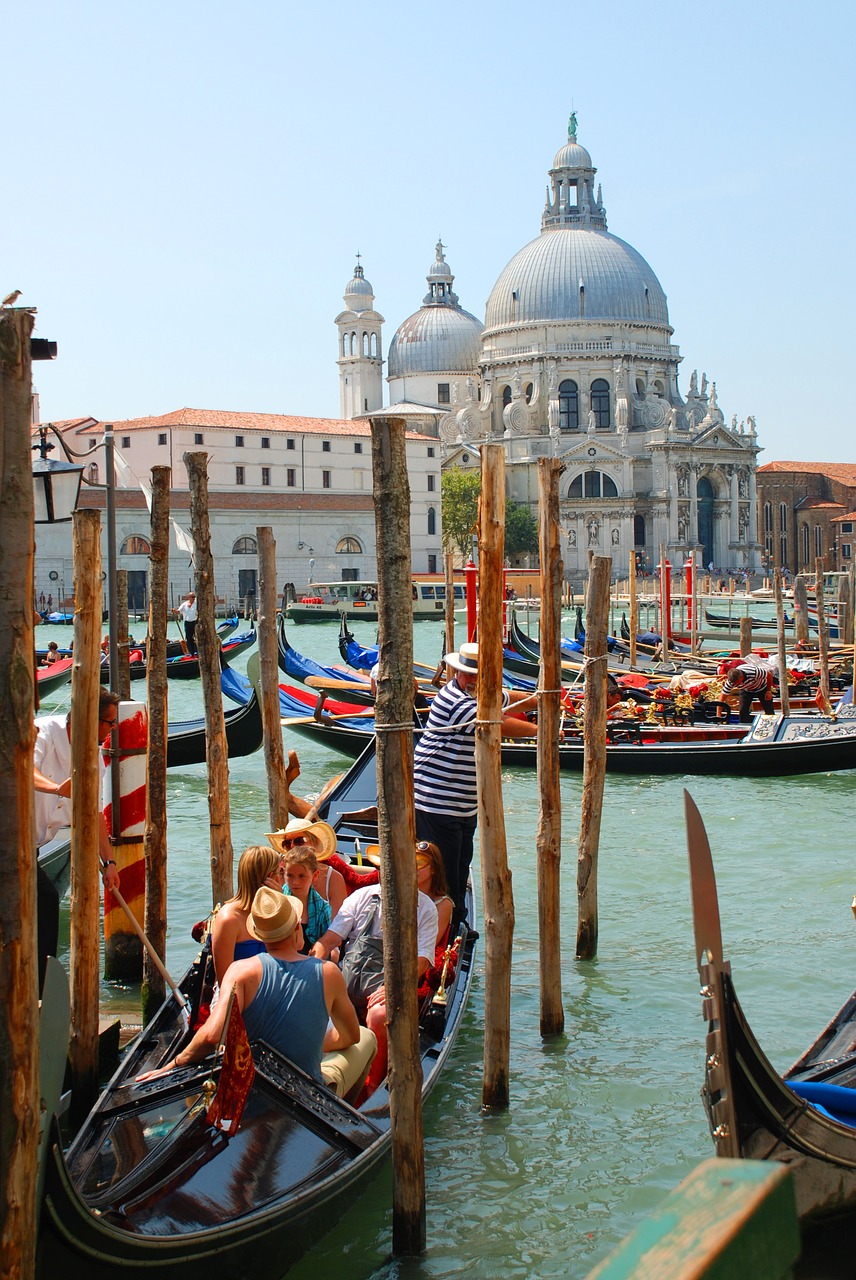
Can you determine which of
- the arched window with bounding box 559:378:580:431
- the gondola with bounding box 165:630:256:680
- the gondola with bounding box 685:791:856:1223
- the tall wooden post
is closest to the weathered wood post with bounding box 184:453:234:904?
the tall wooden post

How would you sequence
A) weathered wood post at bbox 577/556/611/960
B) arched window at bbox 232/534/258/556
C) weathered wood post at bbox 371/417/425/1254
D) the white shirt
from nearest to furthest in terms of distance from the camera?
1. weathered wood post at bbox 371/417/425/1254
2. the white shirt
3. weathered wood post at bbox 577/556/611/960
4. arched window at bbox 232/534/258/556

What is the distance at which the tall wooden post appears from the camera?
1498mm

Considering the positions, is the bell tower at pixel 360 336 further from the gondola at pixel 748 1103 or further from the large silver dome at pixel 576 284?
the gondola at pixel 748 1103

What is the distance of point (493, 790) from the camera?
8.89 ft

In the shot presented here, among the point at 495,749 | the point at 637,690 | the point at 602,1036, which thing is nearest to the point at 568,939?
the point at 602,1036

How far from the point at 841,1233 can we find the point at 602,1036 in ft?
5.23

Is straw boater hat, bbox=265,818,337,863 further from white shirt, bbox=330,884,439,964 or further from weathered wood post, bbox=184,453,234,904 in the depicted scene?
weathered wood post, bbox=184,453,234,904

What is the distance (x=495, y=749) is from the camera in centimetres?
272

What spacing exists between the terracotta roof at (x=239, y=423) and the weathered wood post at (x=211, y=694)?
77.2 feet

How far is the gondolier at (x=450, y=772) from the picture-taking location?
3248 mm

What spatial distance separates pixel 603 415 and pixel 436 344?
645cm


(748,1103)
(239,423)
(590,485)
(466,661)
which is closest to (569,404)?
(590,485)

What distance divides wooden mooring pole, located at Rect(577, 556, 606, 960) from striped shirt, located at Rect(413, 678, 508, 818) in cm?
45

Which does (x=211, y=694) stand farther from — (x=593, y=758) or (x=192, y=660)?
(x=192, y=660)
